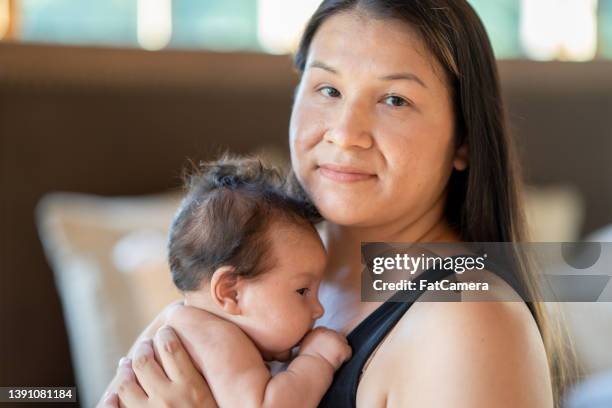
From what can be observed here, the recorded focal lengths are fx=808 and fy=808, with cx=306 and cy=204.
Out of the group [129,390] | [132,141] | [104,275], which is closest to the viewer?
[129,390]

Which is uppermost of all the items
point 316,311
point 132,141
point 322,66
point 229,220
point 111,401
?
point 132,141

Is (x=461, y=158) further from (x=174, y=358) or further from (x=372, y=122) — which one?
(x=174, y=358)

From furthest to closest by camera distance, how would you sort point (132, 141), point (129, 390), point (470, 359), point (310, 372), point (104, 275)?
1. point (132, 141)
2. point (104, 275)
3. point (129, 390)
4. point (310, 372)
5. point (470, 359)

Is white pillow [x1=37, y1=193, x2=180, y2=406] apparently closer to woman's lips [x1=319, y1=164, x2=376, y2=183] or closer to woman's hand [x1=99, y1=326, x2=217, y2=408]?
woman's hand [x1=99, y1=326, x2=217, y2=408]

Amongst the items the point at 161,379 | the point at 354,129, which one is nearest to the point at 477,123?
the point at 354,129

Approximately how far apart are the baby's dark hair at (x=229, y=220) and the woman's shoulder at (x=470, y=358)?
23cm

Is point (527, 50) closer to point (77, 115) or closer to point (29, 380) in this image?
point (77, 115)

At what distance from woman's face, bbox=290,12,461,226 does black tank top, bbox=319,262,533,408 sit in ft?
0.44

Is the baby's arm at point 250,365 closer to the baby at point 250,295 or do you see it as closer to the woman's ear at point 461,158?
the baby at point 250,295

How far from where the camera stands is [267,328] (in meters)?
1.08

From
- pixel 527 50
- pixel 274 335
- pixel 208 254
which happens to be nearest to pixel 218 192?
pixel 208 254

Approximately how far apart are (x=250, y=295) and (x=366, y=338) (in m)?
0.17

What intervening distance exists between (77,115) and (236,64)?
1.77 feet

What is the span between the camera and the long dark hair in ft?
3.63
